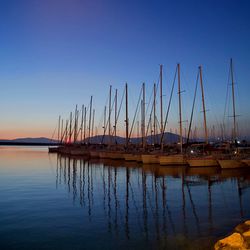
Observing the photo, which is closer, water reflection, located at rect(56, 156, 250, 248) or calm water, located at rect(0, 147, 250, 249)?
calm water, located at rect(0, 147, 250, 249)

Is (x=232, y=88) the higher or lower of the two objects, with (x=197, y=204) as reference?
higher

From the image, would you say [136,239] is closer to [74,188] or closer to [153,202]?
[153,202]

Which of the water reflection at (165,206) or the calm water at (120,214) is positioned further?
the water reflection at (165,206)

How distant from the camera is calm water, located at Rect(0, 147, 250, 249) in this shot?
10.6 m

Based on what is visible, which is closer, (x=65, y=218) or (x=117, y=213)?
(x=65, y=218)

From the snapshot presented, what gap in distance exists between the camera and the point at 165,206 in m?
16.5

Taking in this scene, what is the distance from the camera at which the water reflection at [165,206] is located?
11680 millimetres

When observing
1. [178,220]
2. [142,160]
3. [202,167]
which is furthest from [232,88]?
[178,220]

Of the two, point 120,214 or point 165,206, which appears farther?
point 165,206

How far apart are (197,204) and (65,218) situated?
326 inches

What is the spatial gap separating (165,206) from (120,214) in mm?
3240

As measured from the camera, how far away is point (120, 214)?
48.2ft

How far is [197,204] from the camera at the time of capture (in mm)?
17078

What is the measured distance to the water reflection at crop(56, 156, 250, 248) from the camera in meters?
11.7
